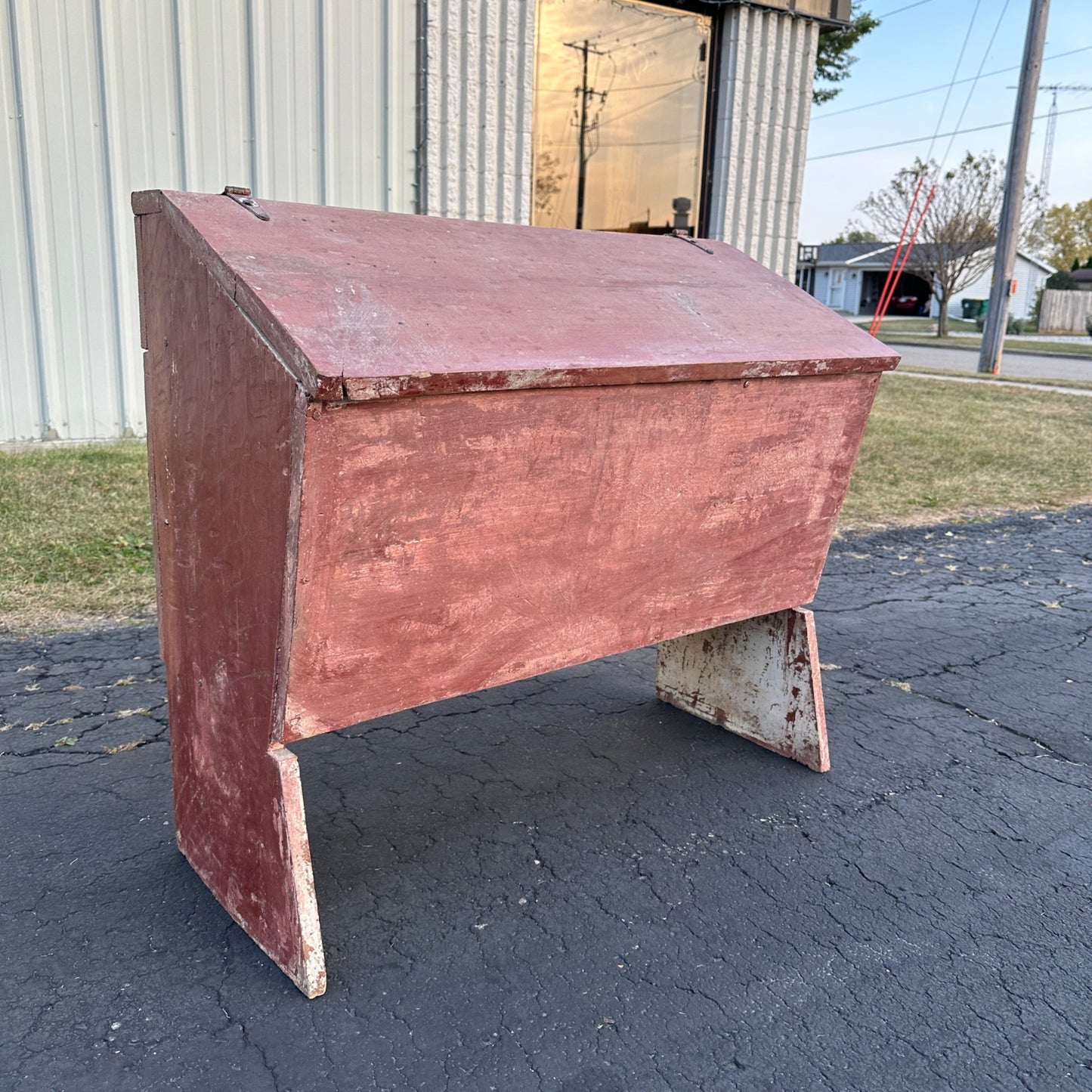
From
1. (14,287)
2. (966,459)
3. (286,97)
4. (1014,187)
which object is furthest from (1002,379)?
(14,287)

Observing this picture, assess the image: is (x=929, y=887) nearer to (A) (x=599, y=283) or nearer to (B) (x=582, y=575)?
(B) (x=582, y=575)

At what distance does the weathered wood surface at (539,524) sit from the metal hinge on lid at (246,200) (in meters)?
0.59

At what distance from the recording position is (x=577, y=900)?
2.25 m

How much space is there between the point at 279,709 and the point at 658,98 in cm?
722

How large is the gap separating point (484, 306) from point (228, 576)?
739mm

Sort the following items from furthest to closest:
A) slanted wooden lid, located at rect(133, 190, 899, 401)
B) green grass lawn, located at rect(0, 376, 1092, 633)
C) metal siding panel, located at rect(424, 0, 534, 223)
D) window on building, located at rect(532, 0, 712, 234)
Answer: window on building, located at rect(532, 0, 712, 234), metal siding panel, located at rect(424, 0, 534, 223), green grass lawn, located at rect(0, 376, 1092, 633), slanted wooden lid, located at rect(133, 190, 899, 401)

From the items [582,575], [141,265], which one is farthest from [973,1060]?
[141,265]

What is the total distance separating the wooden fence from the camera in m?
34.9

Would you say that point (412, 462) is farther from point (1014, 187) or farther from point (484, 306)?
point (1014, 187)

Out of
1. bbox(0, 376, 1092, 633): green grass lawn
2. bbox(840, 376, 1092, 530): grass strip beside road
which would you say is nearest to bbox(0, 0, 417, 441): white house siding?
bbox(0, 376, 1092, 633): green grass lawn

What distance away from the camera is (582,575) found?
2238 mm

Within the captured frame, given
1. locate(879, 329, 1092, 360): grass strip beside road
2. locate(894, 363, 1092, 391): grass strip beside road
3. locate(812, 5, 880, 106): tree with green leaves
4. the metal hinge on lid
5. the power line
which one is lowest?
locate(894, 363, 1092, 391): grass strip beside road

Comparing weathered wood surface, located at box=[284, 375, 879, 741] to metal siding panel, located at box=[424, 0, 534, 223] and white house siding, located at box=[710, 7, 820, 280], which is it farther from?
white house siding, located at box=[710, 7, 820, 280]

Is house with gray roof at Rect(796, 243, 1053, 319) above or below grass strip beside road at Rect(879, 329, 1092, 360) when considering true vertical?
above
